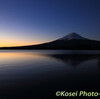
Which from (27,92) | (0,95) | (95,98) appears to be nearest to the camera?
(95,98)

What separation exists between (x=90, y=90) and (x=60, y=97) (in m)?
2.23

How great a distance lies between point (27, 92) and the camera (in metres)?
6.31

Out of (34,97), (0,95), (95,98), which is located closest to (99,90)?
(95,98)

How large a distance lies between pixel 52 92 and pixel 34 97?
1.22 meters

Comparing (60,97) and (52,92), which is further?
(52,92)

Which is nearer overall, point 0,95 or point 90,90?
point 0,95

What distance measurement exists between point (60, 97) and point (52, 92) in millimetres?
763

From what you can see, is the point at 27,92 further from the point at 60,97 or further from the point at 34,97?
the point at 60,97

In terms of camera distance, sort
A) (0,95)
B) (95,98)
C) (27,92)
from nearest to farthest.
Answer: (95,98) → (0,95) → (27,92)

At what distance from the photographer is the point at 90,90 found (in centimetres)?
647

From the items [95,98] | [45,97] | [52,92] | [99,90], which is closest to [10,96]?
[45,97]

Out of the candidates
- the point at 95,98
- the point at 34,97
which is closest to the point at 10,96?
the point at 34,97

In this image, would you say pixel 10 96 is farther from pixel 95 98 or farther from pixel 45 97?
pixel 95 98

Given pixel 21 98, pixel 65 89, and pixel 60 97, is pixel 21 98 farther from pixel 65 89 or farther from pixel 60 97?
pixel 65 89
